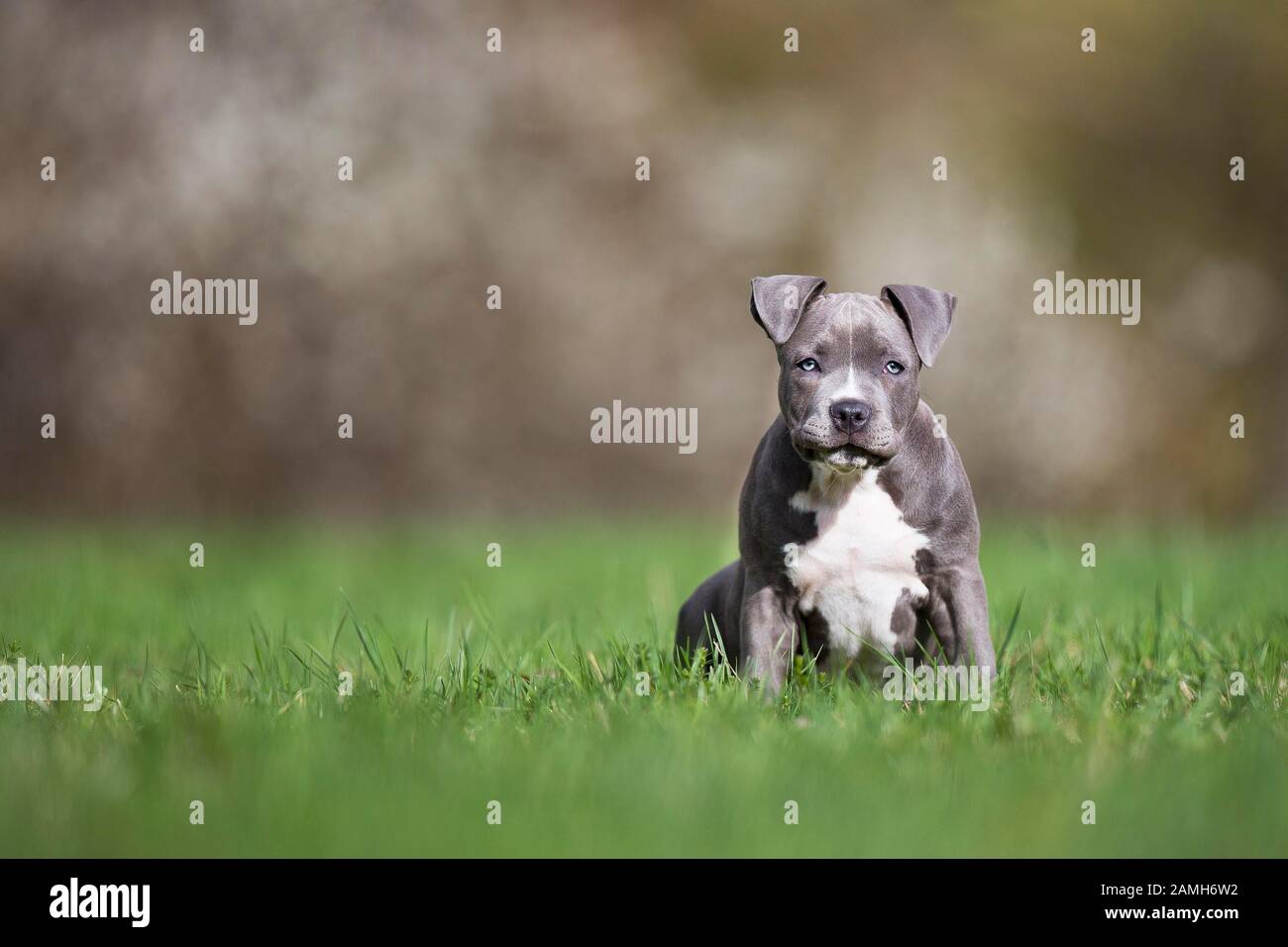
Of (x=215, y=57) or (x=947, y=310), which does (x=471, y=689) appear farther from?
(x=215, y=57)

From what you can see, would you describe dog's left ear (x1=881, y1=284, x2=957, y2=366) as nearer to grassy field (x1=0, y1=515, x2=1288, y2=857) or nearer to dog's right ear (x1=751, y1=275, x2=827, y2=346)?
dog's right ear (x1=751, y1=275, x2=827, y2=346)

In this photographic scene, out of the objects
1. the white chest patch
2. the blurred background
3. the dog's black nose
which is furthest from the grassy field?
the blurred background

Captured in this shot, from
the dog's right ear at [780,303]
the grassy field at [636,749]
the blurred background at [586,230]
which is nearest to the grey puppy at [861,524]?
the dog's right ear at [780,303]

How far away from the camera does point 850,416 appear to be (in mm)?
4000

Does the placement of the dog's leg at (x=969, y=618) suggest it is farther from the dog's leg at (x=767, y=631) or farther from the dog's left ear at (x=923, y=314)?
the dog's left ear at (x=923, y=314)

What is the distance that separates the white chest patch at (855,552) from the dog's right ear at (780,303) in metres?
0.48

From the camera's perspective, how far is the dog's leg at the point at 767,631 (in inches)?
168

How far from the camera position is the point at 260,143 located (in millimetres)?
Result: 12727

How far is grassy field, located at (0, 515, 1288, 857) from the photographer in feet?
9.86

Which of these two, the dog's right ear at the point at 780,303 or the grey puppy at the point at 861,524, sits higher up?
the dog's right ear at the point at 780,303

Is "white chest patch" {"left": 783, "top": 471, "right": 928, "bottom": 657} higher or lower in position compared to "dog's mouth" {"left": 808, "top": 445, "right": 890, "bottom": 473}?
lower

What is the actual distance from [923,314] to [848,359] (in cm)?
34

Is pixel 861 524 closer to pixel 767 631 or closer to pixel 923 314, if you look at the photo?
pixel 767 631

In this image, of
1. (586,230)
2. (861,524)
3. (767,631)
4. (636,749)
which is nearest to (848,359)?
(861,524)
